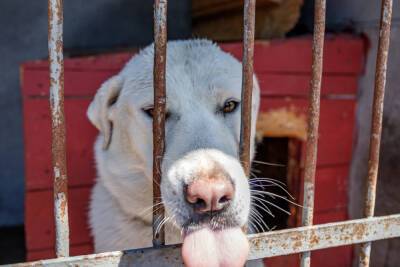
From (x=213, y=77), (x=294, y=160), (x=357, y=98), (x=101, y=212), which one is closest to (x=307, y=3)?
(x=357, y=98)

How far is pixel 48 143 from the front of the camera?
3.21 m

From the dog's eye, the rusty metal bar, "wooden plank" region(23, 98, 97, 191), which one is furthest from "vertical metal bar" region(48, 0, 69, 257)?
"wooden plank" region(23, 98, 97, 191)

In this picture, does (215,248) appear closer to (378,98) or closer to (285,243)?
(285,243)

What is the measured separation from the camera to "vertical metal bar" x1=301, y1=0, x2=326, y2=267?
1.48m

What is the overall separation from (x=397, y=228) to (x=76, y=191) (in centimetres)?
235

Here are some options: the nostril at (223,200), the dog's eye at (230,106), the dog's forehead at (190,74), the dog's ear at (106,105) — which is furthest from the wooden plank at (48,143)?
the nostril at (223,200)

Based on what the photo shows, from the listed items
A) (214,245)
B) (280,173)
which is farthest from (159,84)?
(280,173)

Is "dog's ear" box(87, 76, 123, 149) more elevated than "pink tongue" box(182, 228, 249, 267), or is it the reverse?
"dog's ear" box(87, 76, 123, 149)

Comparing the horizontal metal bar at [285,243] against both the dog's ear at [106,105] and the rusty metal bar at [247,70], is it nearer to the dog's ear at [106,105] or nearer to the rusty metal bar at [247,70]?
the rusty metal bar at [247,70]

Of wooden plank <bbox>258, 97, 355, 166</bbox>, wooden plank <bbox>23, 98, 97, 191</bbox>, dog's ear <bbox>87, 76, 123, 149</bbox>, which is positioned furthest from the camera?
wooden plank <bbox>258, 97, 355, 166</bbox>

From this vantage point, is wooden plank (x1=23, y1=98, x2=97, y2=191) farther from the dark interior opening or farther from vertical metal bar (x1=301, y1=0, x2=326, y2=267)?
vertical metal bar (x1=301, y1=0, x2=326, y2=267)

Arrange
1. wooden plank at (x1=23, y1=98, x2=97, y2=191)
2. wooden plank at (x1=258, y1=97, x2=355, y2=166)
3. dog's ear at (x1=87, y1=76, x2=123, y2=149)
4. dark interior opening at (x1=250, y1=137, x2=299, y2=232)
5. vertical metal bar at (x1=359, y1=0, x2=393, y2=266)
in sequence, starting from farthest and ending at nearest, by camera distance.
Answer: dark interior opening at (x1=250, y1=137, x2=299, y2=232)
wooden plank at (x1=258, y1=97, x2=355, y2=166)
wooden plank at (x1=23, y1=98, x2=97, y2=191)
dog's ear at (x1=87, y1=76, x2=123, y2=149)
vertical metal bar at (x1=359, y1=0, x2=393, y2=266)

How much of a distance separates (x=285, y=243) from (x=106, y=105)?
1333mm

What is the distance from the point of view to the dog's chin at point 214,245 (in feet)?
4.26
